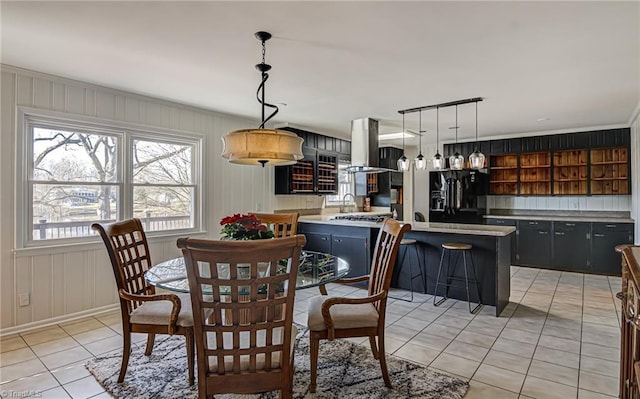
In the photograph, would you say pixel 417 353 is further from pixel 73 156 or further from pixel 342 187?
pixel 342 187

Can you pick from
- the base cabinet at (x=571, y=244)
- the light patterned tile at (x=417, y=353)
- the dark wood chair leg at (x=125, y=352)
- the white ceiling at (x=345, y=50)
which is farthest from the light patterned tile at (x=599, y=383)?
the base cabinet at (x=571, y=244)

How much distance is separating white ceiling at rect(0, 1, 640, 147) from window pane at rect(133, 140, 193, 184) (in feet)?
2.02

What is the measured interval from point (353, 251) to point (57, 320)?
336cm

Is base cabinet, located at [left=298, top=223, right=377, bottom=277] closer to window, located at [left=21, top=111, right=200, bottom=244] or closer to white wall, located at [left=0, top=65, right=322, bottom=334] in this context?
white wall, located at [left=0, top=65, right=322, bottom=334]

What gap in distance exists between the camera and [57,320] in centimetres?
344

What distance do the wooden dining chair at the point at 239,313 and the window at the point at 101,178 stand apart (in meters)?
2.77

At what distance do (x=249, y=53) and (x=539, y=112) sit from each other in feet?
13.3

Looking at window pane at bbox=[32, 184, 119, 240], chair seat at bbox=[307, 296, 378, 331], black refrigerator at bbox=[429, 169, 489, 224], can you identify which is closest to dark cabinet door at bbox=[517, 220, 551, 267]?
black refrigerator at bbox=[429, 169, 489, 224]

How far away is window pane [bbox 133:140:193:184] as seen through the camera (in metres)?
4.11

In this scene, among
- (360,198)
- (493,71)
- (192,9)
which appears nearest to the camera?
(192,9)

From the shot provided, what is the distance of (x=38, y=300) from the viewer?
3.33 metres

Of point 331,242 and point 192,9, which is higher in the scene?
point 192,9

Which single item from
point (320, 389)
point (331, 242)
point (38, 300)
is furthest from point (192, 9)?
point (331, 242)

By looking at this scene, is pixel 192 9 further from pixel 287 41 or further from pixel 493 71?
pixel 493 71
